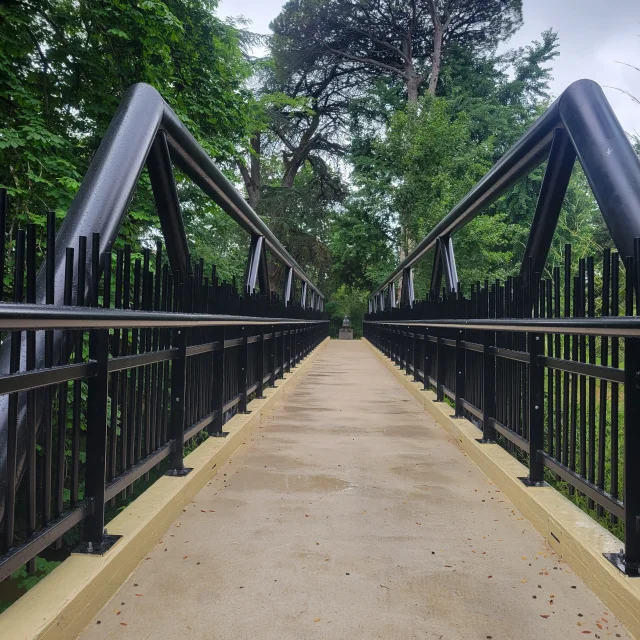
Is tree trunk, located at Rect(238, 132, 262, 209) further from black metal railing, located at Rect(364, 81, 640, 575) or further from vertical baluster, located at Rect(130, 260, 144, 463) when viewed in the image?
vertical baluster, located at Rect(130, 260, 144, 463)

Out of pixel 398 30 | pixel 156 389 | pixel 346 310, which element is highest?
pixel 398 30

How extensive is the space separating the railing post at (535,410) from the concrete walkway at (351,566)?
0.80 feet

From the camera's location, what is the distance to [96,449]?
87.7 inches

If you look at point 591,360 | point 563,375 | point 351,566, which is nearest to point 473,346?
point 563,375

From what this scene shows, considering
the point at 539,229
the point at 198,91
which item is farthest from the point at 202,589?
the point at 198,91

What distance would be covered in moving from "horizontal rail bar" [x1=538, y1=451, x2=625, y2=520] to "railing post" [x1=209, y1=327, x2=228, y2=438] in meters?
2.18

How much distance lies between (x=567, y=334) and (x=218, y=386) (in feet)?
8.02

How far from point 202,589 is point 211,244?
12838mm

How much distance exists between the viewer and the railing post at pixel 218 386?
14.2 feet

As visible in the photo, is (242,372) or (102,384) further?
(242,372)

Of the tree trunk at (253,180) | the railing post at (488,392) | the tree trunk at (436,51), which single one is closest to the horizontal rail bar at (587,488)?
the railing post at (488,392)

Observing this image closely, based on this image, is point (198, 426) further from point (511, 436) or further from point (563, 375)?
point (563, 375)

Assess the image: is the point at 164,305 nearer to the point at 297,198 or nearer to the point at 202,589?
the point at 202,589

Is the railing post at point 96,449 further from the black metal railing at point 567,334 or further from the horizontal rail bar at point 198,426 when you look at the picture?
the black metal railing at point 567,334
